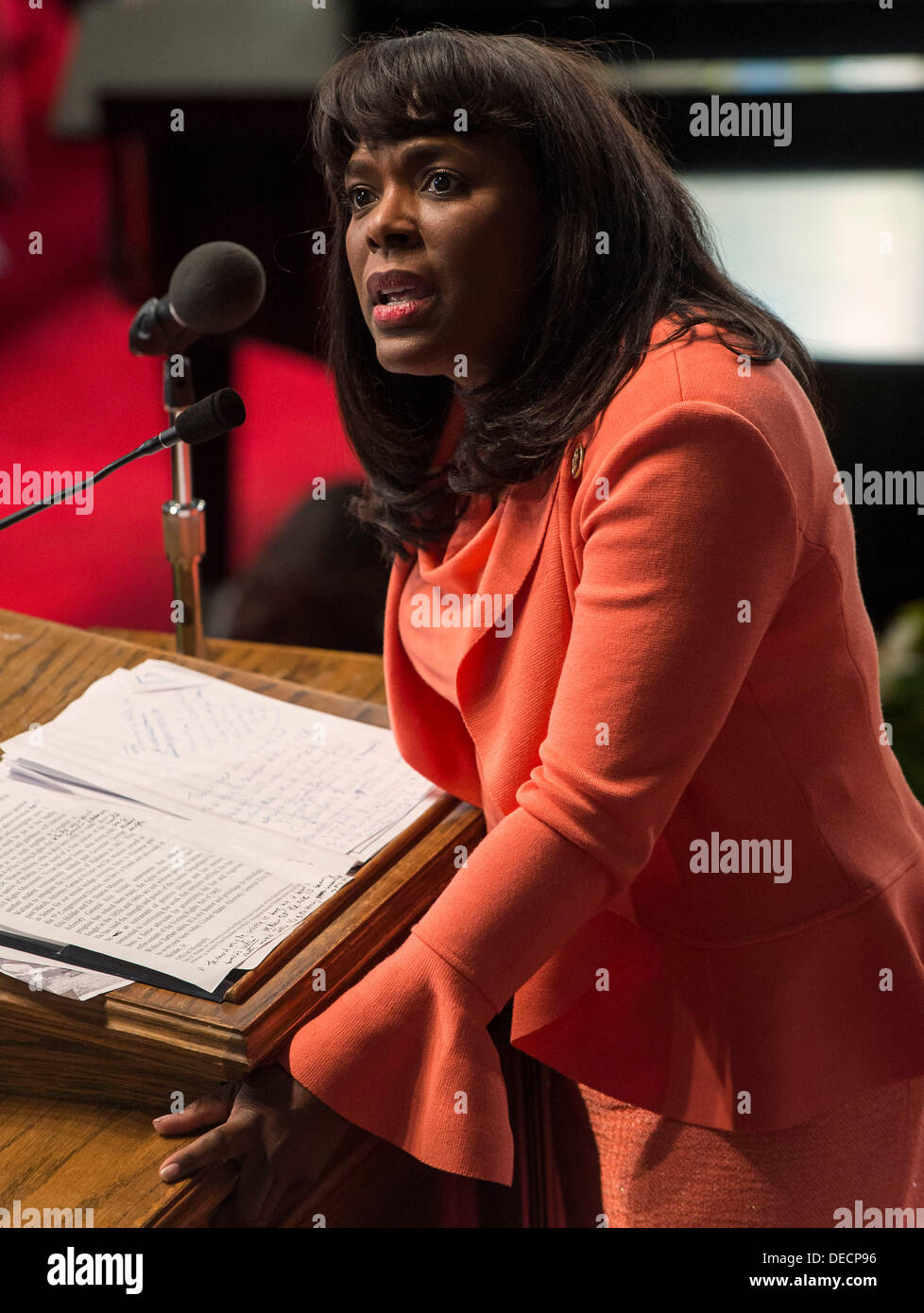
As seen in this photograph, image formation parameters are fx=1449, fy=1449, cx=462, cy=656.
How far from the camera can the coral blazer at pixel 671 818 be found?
887 millimetres

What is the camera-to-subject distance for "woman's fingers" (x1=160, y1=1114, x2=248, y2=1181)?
876 mm

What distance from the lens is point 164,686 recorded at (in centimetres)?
132

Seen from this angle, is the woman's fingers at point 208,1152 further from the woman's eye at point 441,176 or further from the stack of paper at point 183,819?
the woman's eye at point 441,176

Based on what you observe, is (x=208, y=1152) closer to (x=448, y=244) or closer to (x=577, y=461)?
(x=577, y=461)

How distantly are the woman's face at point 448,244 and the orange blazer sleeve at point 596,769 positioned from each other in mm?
150

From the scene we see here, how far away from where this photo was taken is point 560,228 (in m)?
1.01

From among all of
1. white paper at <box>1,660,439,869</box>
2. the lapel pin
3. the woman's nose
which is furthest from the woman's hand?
the woman's nose

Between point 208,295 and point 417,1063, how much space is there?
2.34 feet

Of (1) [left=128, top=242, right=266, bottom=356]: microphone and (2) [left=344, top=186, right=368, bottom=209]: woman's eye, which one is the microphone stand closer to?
(1) [left=128, top=242, right=266, bottom=356]: microphone

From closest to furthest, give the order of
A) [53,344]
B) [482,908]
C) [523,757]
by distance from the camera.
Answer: [482,908] < [523,757] < [53,344]

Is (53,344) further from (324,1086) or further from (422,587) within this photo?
(324,1086)

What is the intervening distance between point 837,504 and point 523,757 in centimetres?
28

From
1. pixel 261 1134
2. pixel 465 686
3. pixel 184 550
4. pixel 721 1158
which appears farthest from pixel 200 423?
pixel 721 1158
